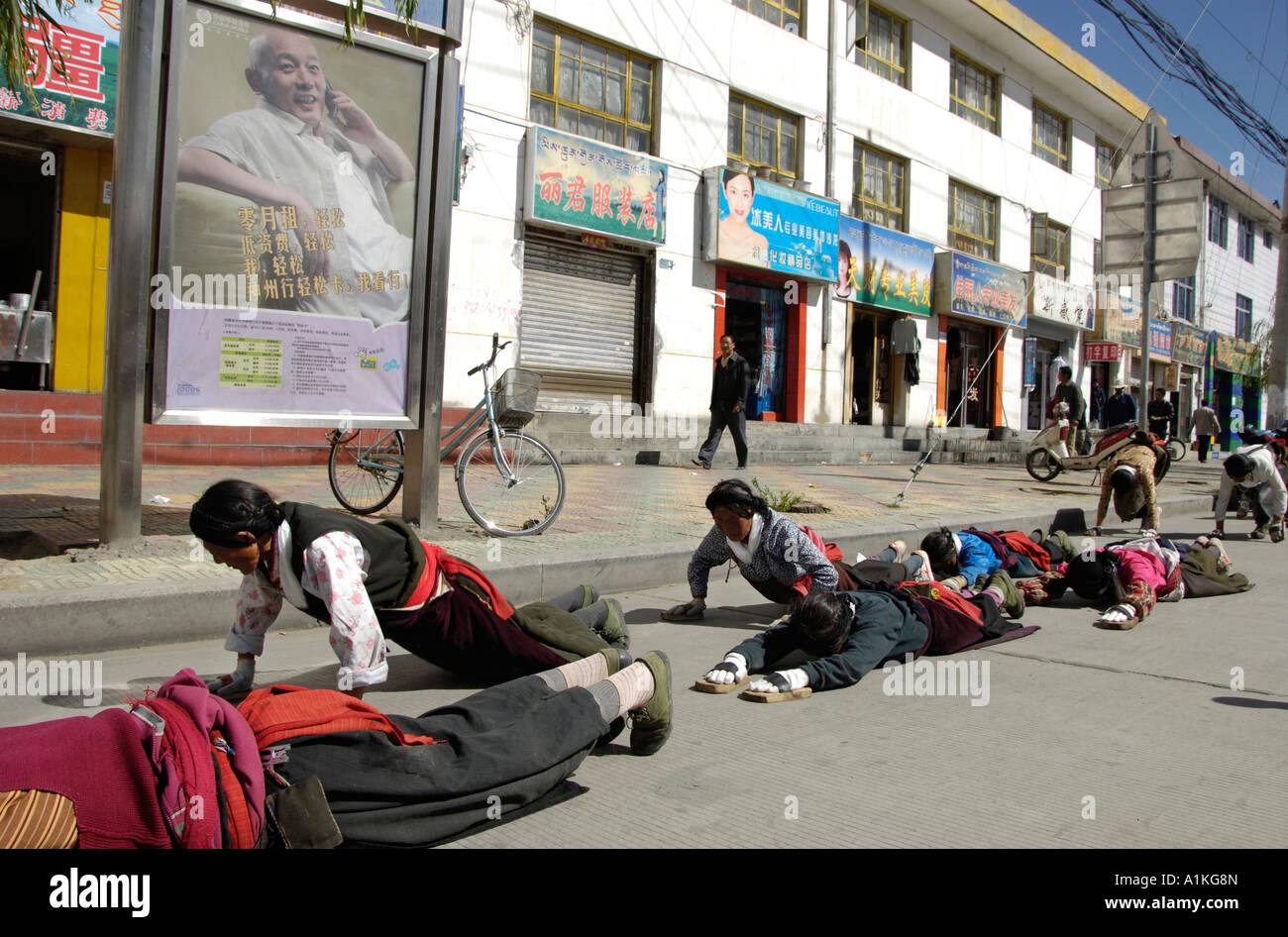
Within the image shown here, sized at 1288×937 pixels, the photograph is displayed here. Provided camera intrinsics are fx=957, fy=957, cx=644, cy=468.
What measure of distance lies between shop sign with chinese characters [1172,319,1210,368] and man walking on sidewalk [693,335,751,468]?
84.6 feet

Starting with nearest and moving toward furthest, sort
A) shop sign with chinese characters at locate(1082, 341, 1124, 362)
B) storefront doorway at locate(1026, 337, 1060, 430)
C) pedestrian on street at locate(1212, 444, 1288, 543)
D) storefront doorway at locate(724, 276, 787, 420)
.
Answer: pedestrian on street at locate(1212, 444, 1288, 543)
storefront doorway at locate(724, 276, 787, 420)
storefront doorway at locate(1026, 337, 1060, 430)
shop sign with chinese characters at locate(1082, 341, 1124, 362)

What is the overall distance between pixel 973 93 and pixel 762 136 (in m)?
7.94

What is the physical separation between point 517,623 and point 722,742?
0.92m

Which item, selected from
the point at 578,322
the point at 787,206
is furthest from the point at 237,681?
the point at 787,206

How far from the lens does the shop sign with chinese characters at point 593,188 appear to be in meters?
12.9

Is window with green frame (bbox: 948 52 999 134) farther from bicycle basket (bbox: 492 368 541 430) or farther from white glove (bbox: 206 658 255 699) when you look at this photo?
white glove (bbox: 206 658 255 699)

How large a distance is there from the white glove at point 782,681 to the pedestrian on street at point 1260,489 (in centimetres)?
647

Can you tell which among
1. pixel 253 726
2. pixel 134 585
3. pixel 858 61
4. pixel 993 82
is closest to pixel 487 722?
pixel 253 726

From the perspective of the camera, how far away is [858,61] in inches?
734

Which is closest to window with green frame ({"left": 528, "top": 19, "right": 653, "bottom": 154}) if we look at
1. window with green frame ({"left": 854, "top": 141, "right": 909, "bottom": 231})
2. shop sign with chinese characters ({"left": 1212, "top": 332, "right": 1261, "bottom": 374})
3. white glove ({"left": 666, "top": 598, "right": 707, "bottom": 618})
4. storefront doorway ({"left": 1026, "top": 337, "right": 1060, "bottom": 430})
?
window with green frame ({"left": 854, "top": 141, "right": 909, "bottom": 231})

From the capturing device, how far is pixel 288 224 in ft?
18.1

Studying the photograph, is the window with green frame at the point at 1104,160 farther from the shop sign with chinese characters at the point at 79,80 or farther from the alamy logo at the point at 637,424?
the shop sign with chinese characters at the point at 79,80

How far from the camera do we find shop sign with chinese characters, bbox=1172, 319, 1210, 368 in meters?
32.1

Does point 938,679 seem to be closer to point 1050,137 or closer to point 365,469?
point 365,469
